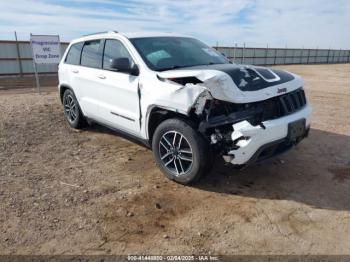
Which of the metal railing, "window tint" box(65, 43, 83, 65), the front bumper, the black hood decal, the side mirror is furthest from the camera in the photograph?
the metal railing

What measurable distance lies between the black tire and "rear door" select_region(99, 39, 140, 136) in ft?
3.79

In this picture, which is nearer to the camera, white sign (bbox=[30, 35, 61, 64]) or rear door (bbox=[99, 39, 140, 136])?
rear door (bbox=[99, 39, 140, 136])

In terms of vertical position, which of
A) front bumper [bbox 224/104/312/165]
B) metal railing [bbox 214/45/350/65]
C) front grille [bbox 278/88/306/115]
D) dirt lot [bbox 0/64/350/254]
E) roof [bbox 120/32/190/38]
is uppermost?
roof [bbox 120/32/190/38]

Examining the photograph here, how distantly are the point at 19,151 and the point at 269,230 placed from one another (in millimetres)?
4272

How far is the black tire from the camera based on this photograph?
252 inches

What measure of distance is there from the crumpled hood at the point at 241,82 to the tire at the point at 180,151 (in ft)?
1.77

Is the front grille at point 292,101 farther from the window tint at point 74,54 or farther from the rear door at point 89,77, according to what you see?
the window tint at point 74,54

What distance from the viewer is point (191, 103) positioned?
3771mm

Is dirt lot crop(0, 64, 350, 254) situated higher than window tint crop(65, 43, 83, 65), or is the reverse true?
window tint crop(65, 43, 83, 65)

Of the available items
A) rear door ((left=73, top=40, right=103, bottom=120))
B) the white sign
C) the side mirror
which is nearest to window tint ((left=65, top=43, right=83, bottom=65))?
rear door ((left=73, top=40, right=103, bottom=120))

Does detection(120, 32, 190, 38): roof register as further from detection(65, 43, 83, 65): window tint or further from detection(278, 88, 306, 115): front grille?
detection(278, 88, 306, 115): front grille

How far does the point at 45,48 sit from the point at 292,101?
1025 centimetres

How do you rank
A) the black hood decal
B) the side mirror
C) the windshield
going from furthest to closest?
the windshield < the side mirror < the black hood decal

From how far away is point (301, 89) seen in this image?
14.9 ft
